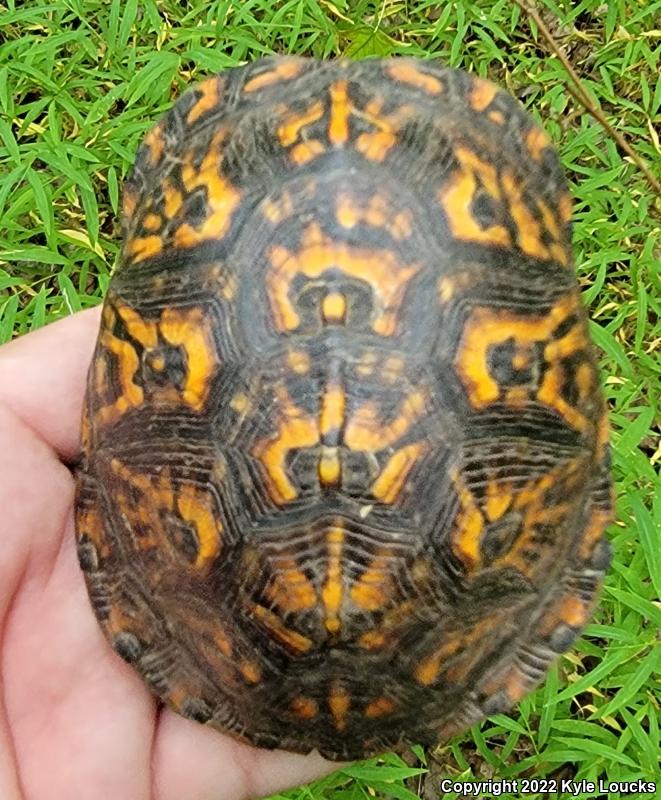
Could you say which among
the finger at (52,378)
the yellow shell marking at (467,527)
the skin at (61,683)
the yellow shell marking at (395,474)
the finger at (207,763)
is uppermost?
the yellow shell marking at (395,474)

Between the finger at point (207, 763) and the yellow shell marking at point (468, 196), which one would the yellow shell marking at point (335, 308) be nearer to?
the yellow shell marking at point (468, 196)

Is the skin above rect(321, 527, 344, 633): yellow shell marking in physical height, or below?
below

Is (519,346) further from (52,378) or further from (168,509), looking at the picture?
(52,378)

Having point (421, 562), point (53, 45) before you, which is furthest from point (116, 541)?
point (53, 45)

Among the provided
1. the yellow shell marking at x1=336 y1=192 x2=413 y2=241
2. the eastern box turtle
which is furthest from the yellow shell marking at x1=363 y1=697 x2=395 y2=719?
the yellow shell marking at x1=336 y1=192 x2=413 y2=241

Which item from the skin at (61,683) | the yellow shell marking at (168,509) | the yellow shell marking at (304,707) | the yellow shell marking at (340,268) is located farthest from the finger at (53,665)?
the yellow shell marking at (340,268)

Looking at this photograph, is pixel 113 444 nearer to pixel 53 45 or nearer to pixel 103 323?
pixel 103 323
